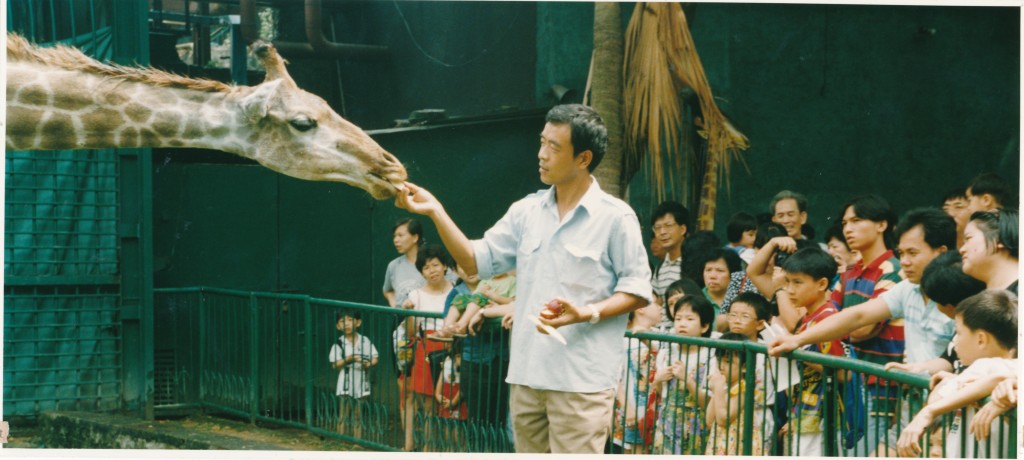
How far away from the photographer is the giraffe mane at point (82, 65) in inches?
214

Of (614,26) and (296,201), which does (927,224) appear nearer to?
(614,26)

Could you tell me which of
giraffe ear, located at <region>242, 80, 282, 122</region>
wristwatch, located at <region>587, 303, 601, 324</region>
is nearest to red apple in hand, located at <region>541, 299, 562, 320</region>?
wristwatch, located at <region>587, 303, 601, 324</region>

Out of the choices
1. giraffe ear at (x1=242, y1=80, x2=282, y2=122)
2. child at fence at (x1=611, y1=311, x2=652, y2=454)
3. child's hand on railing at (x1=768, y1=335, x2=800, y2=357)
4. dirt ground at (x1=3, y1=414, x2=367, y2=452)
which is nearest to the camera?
child's hand on railing at (x1=768, y1=335, x2=800, y2=357)

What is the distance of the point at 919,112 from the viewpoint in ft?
27.5

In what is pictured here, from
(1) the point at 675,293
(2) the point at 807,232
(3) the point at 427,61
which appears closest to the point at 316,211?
(3) the point at 427,61

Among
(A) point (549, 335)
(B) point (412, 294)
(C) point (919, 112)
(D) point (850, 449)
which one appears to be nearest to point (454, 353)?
(B) point (412, 294)

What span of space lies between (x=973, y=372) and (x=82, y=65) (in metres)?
4.01

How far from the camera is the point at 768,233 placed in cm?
621

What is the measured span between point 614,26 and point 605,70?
269 millimetres

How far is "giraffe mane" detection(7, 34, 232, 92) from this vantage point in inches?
214

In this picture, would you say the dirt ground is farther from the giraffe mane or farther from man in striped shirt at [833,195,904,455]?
man in striped shirt at [833,195,904,455]

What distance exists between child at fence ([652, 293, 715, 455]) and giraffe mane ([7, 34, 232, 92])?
7.85 feet

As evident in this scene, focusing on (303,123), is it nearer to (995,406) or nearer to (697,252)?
(697,252)

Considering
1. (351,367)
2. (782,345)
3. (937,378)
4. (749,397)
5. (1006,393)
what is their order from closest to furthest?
(1006,393) < (937,378) < (782,345) < (749,397) < (351,367)
